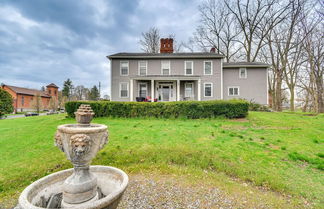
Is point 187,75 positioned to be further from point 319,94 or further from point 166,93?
point 319,94

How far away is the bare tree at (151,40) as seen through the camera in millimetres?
24797

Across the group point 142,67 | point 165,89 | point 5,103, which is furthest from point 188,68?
point 5,103

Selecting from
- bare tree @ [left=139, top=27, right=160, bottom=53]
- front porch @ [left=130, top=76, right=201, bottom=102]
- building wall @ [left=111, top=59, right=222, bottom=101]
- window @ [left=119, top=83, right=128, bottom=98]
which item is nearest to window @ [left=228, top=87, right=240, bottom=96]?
building wall @ [left=111, top=59, right=222, bottom=101]

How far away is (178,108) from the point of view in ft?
30.4

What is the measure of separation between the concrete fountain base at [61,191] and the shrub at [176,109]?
738cm

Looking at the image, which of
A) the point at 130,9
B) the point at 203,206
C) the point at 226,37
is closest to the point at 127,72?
the point at 130,9

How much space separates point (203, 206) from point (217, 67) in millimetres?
15642

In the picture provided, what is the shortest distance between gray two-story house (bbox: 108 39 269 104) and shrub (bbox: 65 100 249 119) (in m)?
→ 5.55

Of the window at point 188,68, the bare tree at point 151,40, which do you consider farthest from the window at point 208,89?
the bare tree at point 151,40

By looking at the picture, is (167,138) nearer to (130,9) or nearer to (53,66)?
(130,9)

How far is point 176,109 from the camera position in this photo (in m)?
9.28

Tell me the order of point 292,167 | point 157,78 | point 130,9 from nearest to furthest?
point 292,167 < point 130,9 < point 157,78

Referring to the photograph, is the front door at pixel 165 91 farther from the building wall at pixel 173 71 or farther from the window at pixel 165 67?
the building wall at pixel 173 71

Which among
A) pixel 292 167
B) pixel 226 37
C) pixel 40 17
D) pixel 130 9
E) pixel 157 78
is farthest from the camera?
pixel 226 37
